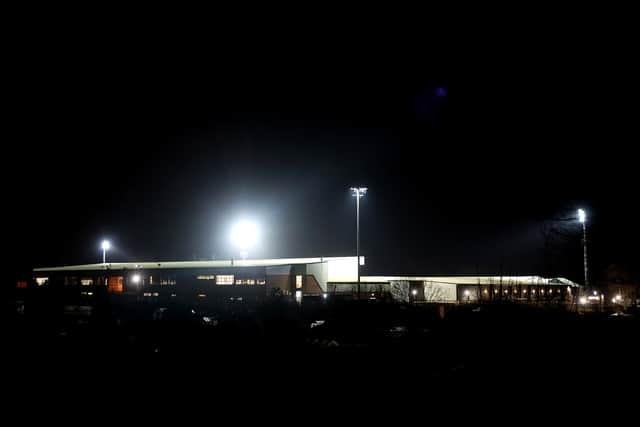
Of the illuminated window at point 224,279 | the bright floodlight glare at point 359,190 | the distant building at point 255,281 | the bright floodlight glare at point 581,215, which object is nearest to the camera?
the bright floodlight glare at point 581,215

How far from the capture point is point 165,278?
1881 inches

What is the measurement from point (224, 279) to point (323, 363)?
3735 centimetres

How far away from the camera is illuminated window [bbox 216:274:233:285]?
4591 centimetres

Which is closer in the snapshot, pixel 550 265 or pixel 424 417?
pixel 424 417

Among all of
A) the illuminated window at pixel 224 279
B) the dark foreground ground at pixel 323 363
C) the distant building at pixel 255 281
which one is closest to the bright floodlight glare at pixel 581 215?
the dark foreground ground at pixel 323 363

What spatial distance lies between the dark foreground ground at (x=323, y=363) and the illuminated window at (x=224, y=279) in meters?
31.8

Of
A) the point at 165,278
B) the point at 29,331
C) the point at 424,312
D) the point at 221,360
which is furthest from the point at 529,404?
the point at 165,278

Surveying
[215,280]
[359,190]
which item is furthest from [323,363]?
[215,280]

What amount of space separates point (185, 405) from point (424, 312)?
544 inches

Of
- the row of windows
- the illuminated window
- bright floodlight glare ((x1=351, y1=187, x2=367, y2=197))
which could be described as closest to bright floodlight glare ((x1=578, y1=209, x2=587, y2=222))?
bright floodlight glare ((x1=351, y1=187, x2=367, y2=197))

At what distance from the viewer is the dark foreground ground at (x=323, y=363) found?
28.2 ft

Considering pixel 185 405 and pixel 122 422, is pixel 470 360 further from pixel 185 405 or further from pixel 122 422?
pixel 122 422

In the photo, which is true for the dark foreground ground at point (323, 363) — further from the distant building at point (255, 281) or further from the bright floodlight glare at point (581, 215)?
the distant building at point (255, 281)

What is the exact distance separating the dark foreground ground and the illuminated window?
31.8 metres
